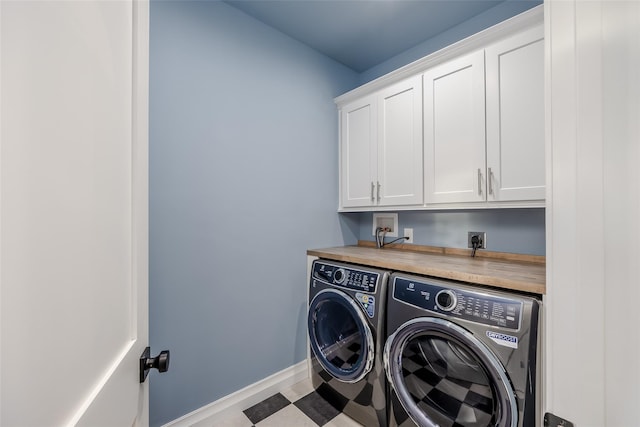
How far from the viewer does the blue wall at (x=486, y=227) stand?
1.56m

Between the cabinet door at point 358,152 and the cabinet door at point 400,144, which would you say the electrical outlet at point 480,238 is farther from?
the cabinet door at point 358,152

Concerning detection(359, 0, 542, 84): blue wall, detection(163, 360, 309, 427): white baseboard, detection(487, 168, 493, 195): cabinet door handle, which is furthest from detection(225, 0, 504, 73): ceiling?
detection(163, 360, 309, 427): white baseboard

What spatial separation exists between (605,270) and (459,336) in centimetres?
65

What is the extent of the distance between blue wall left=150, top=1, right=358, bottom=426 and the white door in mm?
839

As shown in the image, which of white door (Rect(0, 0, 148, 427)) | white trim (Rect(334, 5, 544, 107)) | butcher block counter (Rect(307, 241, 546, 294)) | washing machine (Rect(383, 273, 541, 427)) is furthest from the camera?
white trim (Rect(334, 5, 544, 107))

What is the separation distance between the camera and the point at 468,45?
4.97ft

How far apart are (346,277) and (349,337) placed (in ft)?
1.24

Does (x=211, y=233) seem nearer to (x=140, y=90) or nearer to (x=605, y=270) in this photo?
(x=140, y=90)

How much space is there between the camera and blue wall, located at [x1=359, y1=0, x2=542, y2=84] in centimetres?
161

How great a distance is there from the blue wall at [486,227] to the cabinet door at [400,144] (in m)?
0.32

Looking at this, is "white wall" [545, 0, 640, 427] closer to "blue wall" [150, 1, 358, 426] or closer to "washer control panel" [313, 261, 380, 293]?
"washer control panel" [313, 261, 380, 293]

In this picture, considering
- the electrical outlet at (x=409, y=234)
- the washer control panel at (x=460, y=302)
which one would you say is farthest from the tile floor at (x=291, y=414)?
the electrical outlet at (x=409, y=234)

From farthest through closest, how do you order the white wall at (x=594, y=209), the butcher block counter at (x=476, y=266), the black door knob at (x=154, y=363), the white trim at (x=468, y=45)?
1. the white trim at (x=468, y=45)
2. the butcher block counter at (x=476, y=266)
3. the black door knob at (x=154, y=363)
4. the white wall at (x=594, y=209)

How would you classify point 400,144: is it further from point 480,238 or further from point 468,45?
point 480,238
